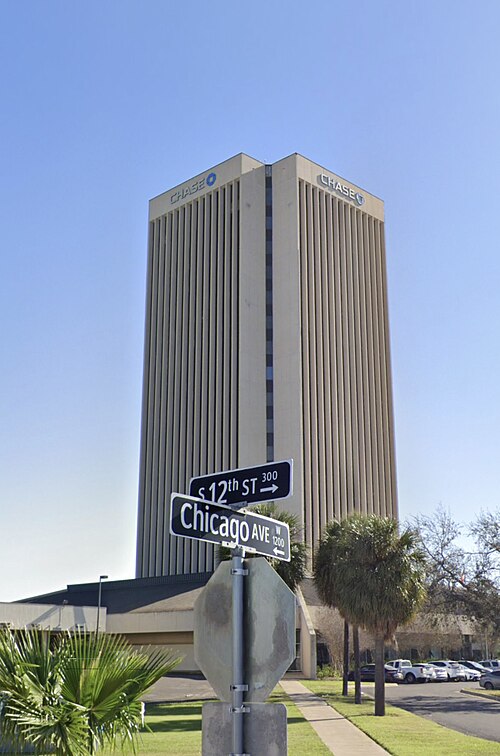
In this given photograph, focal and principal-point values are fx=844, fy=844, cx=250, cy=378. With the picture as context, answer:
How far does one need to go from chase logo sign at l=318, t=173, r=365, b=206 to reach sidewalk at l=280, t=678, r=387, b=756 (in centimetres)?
7028

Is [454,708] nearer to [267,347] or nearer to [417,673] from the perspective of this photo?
[417,673]

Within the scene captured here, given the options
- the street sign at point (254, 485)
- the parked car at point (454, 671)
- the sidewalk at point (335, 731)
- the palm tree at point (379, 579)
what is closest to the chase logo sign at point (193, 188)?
the parked car at point (454, 671)

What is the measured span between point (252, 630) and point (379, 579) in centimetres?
2563

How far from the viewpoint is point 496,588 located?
4444 centimetres

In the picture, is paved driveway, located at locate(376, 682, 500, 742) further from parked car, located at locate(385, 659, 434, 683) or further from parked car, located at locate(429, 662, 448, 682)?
parked car, located at locate(429, 662, 448, 682)

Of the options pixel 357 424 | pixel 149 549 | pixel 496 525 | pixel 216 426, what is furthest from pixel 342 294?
pixel 496 525

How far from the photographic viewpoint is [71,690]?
7969mm

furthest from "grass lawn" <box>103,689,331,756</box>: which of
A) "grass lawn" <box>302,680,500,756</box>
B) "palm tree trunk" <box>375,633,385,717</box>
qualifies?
"palm tree trunk" <box>375,633,385,717</box>

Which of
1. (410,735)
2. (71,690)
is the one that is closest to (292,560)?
(410,735)

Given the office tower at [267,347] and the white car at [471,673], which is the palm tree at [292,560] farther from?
the office tower at [267,347]

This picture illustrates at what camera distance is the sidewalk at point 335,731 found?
1928 cm

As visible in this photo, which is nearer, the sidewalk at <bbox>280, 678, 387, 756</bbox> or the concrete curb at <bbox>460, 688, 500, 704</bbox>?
the sidewalk at <bbox>280, 678, 387, 756</bbox>

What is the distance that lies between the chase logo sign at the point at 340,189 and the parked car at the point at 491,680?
62.1 m

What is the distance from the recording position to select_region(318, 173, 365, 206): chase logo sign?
96.2m
